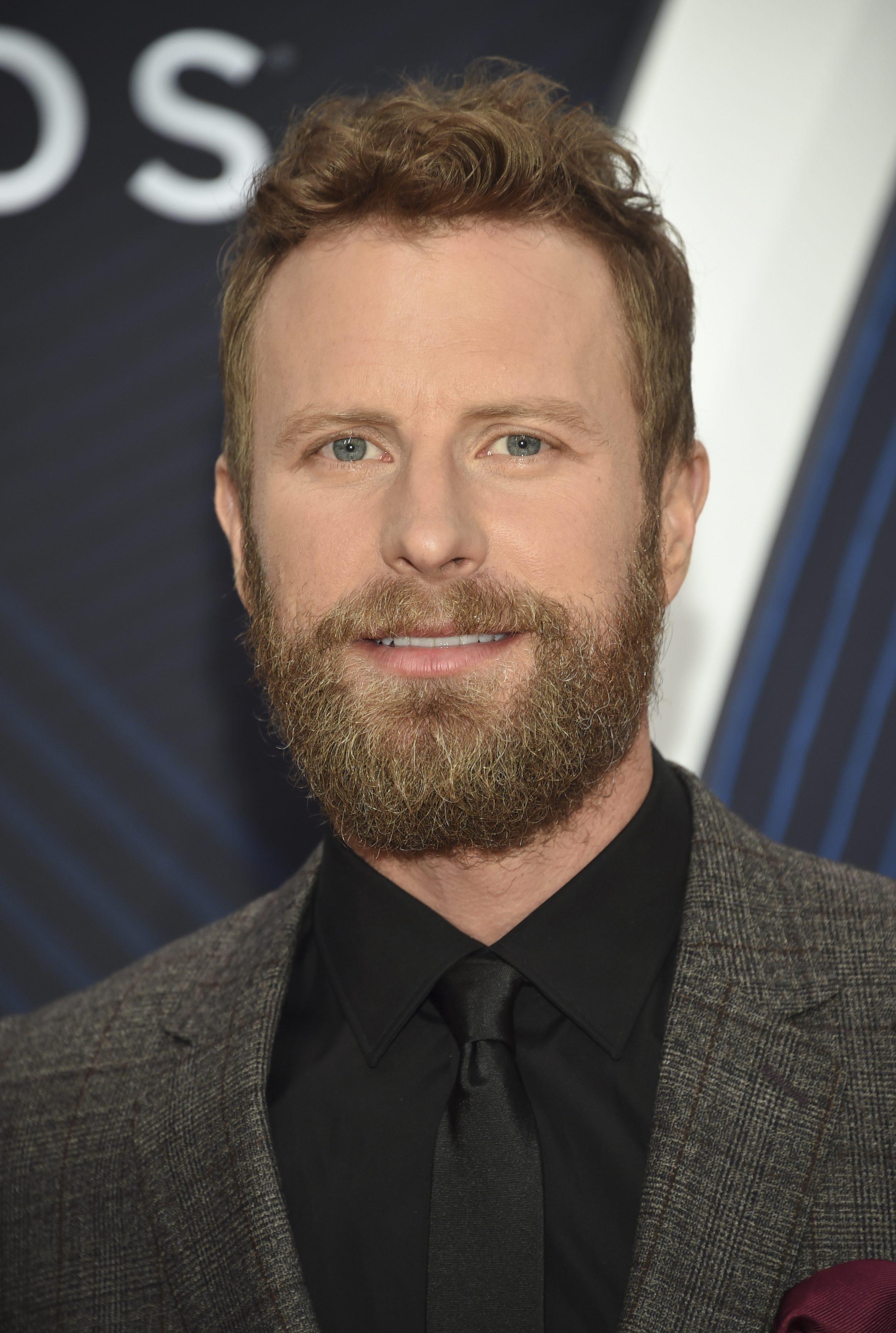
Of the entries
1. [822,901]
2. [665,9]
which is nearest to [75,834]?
[822,901]

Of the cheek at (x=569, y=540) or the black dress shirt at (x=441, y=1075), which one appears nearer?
the black dress shirt at (x=441, y=1075)

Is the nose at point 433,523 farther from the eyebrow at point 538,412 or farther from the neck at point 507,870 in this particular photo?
the neck at point 507,870

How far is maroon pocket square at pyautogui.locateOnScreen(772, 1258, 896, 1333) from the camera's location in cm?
136

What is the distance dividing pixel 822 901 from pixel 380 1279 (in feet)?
2.83

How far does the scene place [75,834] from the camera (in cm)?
284

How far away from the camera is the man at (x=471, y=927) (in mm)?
1562

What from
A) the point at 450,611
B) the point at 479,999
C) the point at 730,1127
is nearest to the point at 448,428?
the point at 450,611

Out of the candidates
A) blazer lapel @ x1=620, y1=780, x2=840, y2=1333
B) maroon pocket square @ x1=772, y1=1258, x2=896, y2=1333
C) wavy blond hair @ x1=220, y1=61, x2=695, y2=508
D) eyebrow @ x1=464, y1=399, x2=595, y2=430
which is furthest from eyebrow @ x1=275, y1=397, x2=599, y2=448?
maroon pocket square @ x1=772, y1=1258, x2=896, y2=1333

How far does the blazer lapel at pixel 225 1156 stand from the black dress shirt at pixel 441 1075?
0.20ft

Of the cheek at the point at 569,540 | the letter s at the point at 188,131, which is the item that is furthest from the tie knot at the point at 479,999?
the letter s at the point at 188,131

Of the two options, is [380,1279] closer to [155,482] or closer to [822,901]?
[822,901]

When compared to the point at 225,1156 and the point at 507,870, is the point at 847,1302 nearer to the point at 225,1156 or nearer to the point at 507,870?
the point at 507,870

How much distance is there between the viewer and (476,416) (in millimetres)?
1759

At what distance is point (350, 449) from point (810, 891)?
3.34 feet
